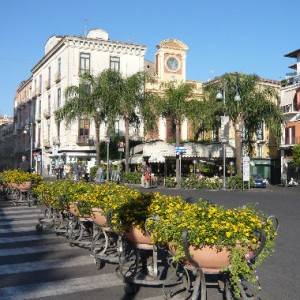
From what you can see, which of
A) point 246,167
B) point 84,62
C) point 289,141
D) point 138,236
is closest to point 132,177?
point 246,167

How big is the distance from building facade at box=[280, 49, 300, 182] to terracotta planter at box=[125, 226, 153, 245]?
4542 cm

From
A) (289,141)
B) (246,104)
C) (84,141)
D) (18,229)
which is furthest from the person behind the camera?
(289,141)

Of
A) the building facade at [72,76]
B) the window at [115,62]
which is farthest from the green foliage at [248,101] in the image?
the window at [115,62]

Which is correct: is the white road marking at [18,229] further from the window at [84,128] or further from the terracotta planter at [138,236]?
the window at [84,128]

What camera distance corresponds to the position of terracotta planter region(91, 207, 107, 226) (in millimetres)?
7336

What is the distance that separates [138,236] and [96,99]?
3369 centimetres

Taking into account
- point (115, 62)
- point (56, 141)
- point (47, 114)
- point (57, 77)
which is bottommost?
point (56, 141)

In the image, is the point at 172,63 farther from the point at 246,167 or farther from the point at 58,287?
the point at 58,287

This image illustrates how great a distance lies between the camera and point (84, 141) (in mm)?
51000

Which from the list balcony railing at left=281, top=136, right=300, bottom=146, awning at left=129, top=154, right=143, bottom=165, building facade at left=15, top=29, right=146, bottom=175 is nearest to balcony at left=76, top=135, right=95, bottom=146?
building facade at left=15, top=29, right=146, bottom=175

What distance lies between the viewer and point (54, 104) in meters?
56.4

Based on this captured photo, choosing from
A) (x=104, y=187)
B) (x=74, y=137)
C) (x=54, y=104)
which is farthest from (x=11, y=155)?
(x=104, y=187)

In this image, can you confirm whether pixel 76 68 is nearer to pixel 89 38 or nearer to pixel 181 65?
pixel 89 38

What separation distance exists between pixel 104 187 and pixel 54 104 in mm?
49528
